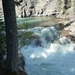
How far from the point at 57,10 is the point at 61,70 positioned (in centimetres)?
4312

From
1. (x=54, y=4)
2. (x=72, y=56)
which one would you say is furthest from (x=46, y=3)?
(x=72, y=56)

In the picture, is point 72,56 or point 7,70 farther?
point 72,56

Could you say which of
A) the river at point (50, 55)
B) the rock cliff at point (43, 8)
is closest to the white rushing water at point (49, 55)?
the river at point (50, 55)

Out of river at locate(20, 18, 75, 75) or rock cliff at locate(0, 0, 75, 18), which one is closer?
river at locate(20, 18, 75, 75)

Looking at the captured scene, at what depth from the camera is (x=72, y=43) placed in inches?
834

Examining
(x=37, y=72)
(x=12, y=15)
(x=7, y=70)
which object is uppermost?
(x=12, y=15)

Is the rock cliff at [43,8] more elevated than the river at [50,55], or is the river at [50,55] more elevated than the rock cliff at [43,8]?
the rock cliff at [43,8]

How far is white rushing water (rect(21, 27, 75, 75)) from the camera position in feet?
46.8

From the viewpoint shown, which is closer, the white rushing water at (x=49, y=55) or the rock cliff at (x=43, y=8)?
the white rushing water at (x=49, y=55)

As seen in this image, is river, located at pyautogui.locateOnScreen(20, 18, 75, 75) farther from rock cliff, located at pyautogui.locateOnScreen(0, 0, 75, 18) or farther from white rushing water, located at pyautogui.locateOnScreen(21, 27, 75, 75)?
rock cliff, located at pyautogui.locateOnScreen(0, 0, 75, 18)

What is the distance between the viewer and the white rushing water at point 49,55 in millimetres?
14250

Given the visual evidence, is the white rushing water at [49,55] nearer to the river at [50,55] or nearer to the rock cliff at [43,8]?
the river at [50,55]

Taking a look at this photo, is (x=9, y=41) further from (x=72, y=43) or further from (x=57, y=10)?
(x=57, y=10)

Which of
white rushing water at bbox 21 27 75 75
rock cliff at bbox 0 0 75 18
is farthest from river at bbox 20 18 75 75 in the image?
rock cliff at bbox 0 0 75 18
